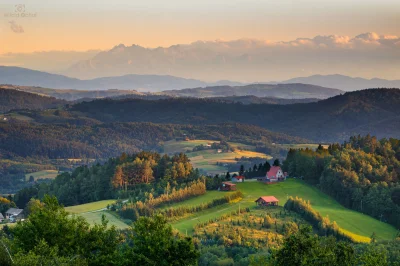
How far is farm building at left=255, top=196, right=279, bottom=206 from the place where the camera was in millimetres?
79750

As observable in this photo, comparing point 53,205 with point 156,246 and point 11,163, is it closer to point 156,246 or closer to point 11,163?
point 156,246

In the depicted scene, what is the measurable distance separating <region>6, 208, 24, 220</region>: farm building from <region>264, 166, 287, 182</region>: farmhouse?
109ft

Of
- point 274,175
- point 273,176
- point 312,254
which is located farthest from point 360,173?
point 312,254

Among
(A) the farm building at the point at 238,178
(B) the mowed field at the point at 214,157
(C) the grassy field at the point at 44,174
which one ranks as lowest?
(C) the grassy field at the point at 44,174

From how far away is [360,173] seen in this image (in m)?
91.6

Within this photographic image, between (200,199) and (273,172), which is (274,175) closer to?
(273,172)

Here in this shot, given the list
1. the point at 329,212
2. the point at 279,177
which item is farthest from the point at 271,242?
the point at 279,177

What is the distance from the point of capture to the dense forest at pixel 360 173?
3255 inches

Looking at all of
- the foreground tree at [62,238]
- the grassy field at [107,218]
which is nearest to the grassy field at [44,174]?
the grassy field at [107,218]

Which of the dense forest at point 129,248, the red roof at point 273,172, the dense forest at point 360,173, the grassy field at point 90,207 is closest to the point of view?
the dense forest at point 129,248

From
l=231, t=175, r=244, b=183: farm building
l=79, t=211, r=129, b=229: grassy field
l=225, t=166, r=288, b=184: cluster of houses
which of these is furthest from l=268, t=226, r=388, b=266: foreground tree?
l=231, t=175, r=244, b=183: farm building

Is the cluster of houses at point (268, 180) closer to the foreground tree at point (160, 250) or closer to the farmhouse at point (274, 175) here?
the farmhouse at point (274, 175)

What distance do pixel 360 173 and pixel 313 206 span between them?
13.8 m

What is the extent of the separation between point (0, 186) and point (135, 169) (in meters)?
75.4
